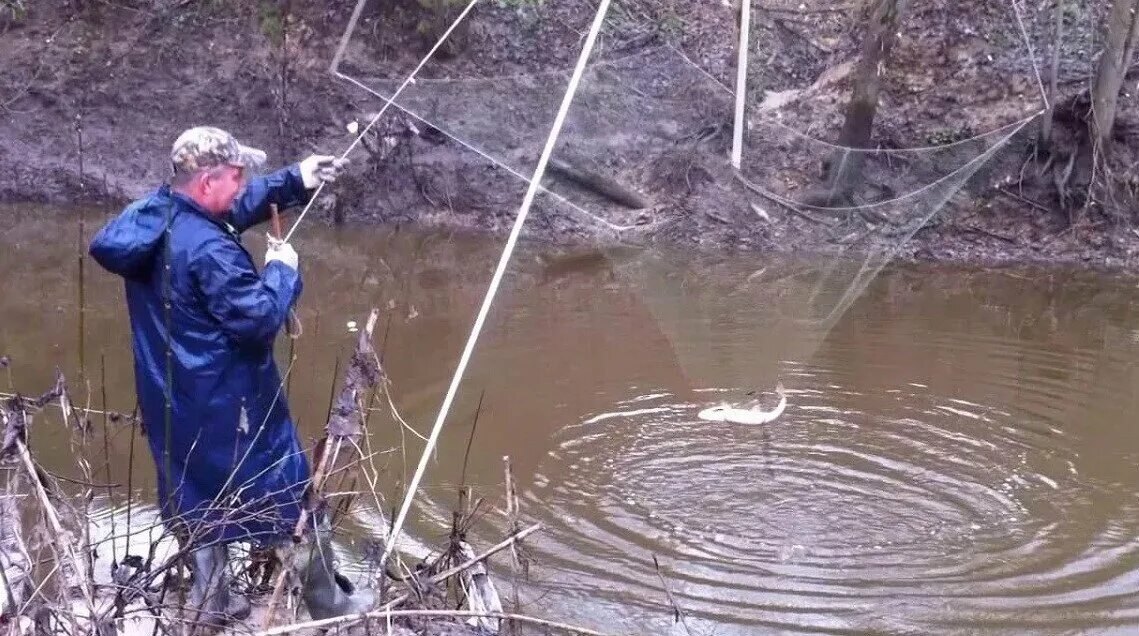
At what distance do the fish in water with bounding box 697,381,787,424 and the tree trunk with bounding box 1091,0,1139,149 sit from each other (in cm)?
557

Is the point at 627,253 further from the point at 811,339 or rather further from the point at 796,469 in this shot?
the point at 796,469

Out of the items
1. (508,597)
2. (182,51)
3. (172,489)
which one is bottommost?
(508,597)

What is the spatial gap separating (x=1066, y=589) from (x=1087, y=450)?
1.67 meters

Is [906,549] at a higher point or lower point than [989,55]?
lower

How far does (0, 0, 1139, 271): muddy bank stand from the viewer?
30.7 ft

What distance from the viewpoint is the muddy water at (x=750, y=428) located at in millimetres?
4391

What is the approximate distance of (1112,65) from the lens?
9.98 meters

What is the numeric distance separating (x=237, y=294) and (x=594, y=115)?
242 inches

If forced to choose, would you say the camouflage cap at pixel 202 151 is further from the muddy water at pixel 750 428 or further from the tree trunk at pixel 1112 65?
the tree trunk at pixel 1112 65

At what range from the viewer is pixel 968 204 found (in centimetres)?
1049

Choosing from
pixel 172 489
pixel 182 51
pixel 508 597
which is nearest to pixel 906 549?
pixel 508 597

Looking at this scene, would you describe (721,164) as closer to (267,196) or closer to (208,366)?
(267,196)

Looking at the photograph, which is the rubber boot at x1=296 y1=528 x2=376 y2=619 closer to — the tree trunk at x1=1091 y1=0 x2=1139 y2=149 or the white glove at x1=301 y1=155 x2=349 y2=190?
the white glove at x1=301 y1=155 x2=349 y2=190

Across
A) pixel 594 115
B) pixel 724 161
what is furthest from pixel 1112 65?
pixel 594 115
